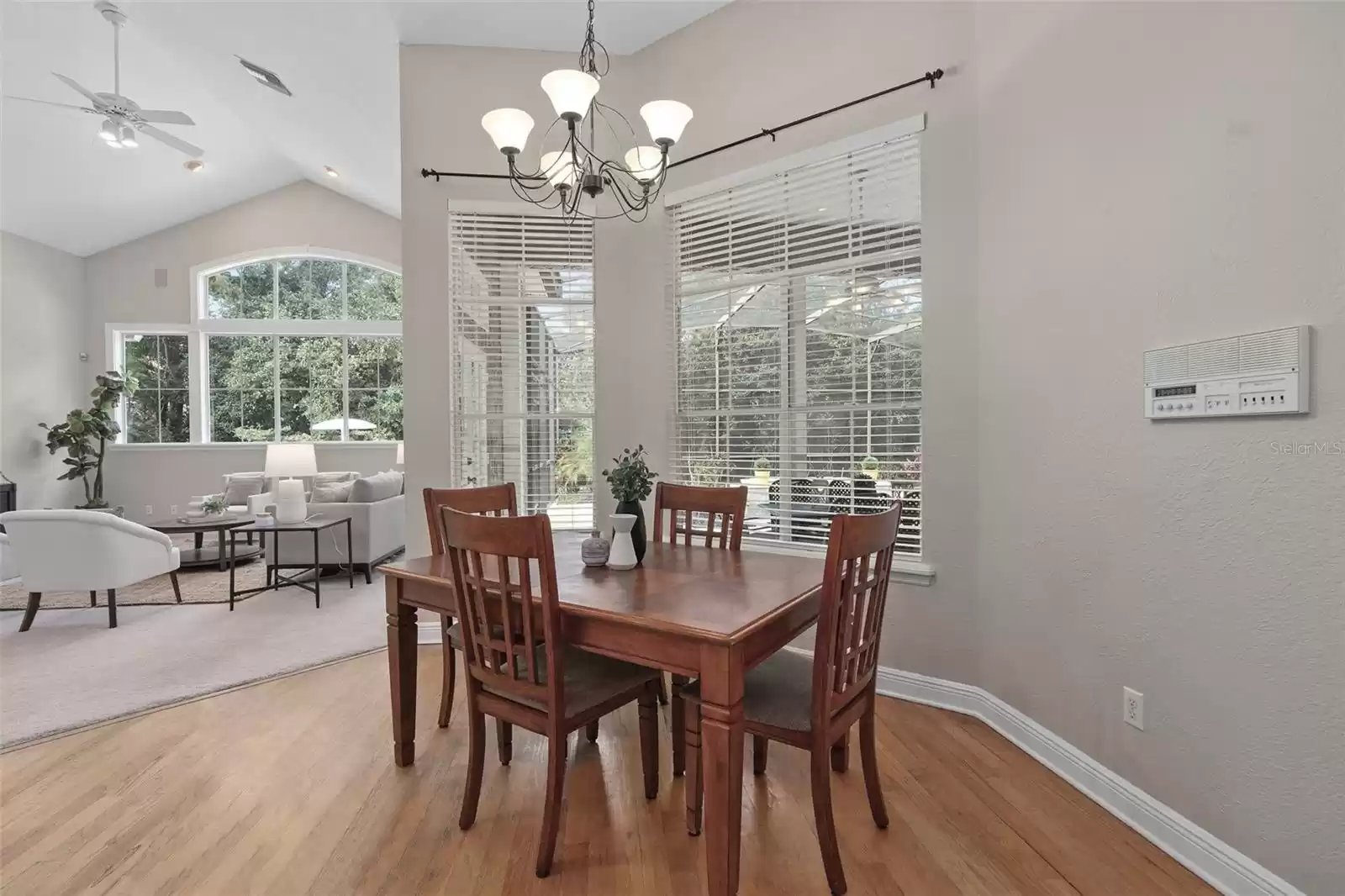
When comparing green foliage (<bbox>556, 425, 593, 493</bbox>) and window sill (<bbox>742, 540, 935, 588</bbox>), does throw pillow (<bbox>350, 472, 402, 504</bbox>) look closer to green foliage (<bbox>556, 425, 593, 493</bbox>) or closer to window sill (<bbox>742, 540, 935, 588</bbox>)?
green foliage (<bbox>556, 425, 593, 493</bbox>)

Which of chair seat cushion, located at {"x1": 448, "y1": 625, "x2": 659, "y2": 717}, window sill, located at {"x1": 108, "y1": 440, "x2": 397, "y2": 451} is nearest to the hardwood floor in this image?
chair seat cushion, located at {"x1": 448, "y1": 625, "x2": 659, "y2": 717}

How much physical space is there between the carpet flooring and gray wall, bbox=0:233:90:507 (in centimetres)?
354

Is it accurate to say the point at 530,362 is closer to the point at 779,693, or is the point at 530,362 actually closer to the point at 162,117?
the point at 779,693

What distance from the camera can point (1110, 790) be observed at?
192cm

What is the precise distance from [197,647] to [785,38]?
455 centimetres

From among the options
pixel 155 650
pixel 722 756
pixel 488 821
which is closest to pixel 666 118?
pixel 722 756

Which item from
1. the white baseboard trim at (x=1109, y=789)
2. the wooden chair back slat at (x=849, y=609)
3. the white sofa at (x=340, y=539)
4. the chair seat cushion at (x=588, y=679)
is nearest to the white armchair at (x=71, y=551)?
the white sofa at (x=340, y=539)

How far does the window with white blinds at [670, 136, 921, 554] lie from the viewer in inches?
108

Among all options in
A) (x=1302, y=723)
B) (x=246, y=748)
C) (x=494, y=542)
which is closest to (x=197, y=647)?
(x=246, y=748)

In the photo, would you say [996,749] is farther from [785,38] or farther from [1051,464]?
[785,38]

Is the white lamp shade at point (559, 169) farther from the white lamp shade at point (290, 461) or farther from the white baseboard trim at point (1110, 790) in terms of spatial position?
the white lamp shade at point (290, 461)

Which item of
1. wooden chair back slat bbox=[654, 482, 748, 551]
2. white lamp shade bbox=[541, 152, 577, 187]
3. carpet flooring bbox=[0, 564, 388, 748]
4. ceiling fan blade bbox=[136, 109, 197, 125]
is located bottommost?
carpet flooring bbox=[0, 564, 388, 748]

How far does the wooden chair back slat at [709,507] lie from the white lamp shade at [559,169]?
126 cm

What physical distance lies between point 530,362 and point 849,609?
2.64m
